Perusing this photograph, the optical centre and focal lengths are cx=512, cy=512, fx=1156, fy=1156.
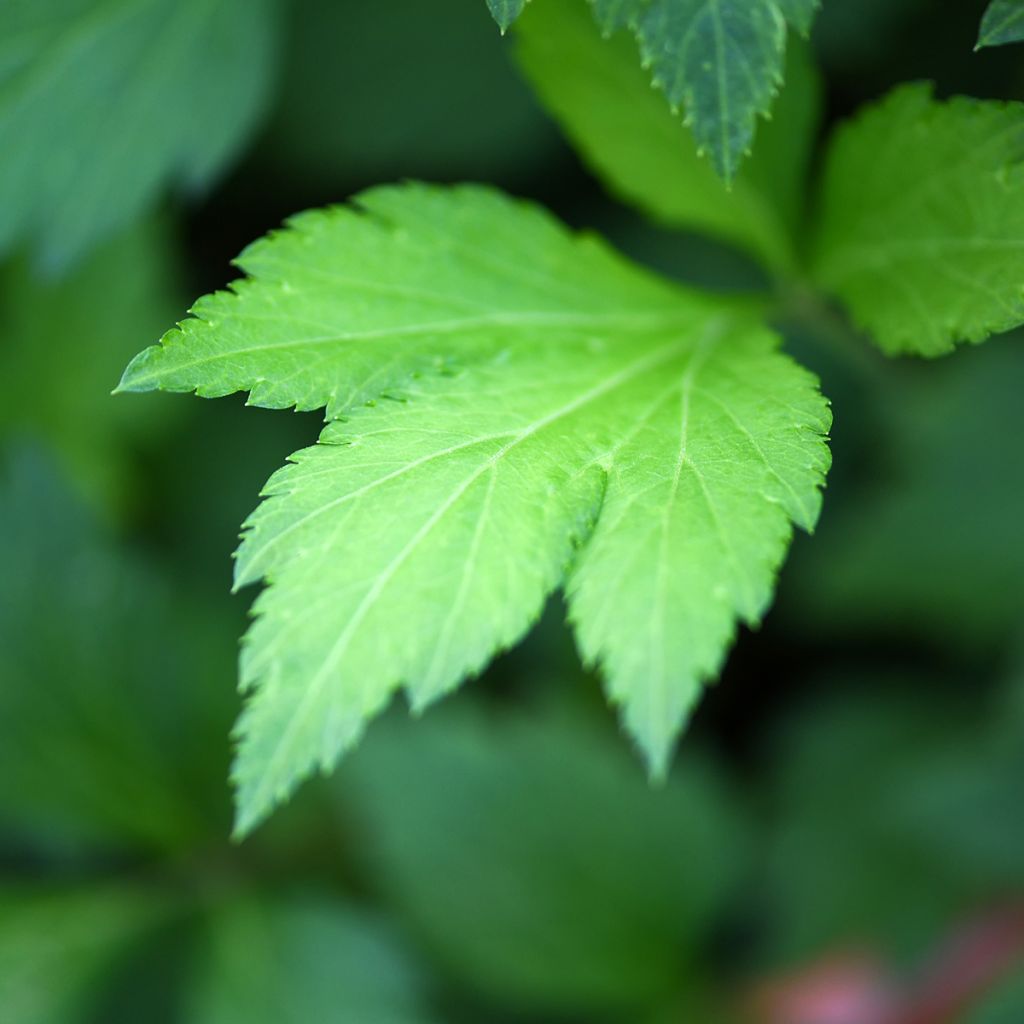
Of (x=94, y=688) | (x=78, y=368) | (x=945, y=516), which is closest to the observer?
(x=945, y=516)

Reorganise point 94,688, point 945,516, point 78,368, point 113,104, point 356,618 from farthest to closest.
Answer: point 78,368
point 94,688
point 945,516
point 113,104
point 356,618

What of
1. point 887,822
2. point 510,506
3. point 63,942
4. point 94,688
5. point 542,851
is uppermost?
point 510,506

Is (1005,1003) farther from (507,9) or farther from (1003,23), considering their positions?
(507,9)

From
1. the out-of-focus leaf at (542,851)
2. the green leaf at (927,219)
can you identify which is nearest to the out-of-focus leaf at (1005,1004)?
the out-of-focus leaf at (542,851)

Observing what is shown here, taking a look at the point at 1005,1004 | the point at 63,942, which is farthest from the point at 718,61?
the point at 63,942

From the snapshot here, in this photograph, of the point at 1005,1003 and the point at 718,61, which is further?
the point at 1005,1003

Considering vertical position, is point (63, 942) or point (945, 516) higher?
point (63, 942)

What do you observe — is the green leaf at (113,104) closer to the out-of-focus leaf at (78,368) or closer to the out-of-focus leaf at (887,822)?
the out-of-focus leaf at (78,368)
